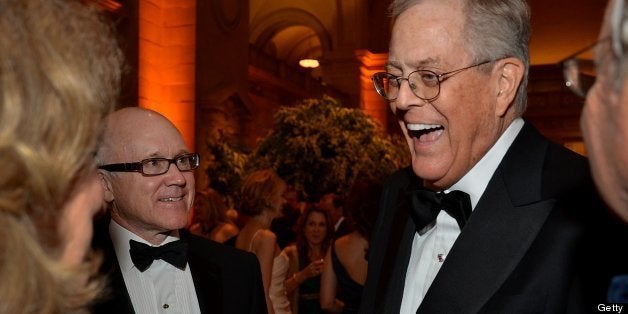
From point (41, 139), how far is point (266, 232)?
14.0ft

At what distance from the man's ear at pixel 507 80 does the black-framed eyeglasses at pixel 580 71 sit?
1.01 meters

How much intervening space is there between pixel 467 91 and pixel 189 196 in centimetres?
129

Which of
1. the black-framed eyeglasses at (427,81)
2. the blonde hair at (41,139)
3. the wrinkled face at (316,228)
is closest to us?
the blonde hair at (41,139)

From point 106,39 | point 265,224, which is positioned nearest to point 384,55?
point 265,224

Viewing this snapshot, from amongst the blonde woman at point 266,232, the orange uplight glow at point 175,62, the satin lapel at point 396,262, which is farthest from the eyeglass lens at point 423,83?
the orange uplight glow at point 175,62

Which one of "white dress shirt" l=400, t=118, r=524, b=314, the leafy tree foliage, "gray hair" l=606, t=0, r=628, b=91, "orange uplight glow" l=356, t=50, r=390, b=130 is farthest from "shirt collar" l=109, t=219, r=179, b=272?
"orange uplight glow" l=356, t=50, r=390, b=130

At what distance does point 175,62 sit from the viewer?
947cm

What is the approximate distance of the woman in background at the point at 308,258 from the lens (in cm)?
592

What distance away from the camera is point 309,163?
9.45 metres

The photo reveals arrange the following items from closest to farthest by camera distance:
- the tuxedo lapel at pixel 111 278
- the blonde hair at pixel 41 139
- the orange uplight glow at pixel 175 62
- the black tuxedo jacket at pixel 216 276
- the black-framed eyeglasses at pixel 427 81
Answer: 1. the blonde hair at pixel 41 139
2. the black-framed eyeglasses at pixel 427 81
3. the tuxedo lapel at pixel 111 278
4. the black tuxedo jacket at pixel 216 276
5. the orange uplight glow at pixel 175 62

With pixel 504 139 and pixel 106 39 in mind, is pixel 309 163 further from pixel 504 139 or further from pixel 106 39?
pixel 106 39

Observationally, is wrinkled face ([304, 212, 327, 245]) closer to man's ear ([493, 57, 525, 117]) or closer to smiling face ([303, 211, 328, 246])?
smiling face ([303, 211, 328, 246])

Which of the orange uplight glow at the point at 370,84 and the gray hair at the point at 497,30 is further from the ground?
the orange uplight glow at the point at 370,84

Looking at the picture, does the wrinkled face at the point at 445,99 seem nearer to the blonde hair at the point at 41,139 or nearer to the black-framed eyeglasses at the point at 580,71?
the black-framed eyeglasses at the point at 580,71
